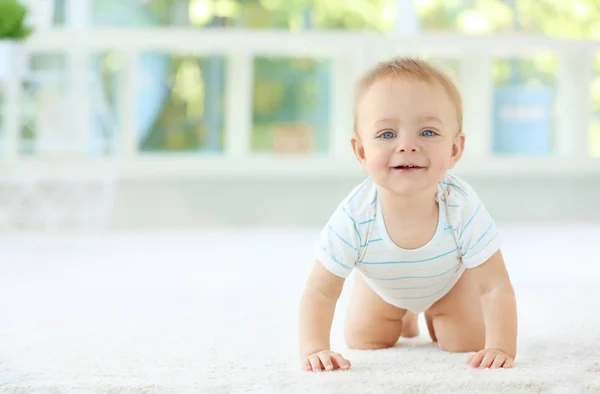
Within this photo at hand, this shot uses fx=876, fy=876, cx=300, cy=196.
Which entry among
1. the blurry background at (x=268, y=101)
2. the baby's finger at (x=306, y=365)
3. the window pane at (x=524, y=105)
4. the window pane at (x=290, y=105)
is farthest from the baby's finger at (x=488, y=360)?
the window pane at (x=524, y=105)

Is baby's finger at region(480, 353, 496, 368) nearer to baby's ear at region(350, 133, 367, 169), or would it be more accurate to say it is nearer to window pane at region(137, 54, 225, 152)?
baby's ear at region(350, 133, 367, 169)

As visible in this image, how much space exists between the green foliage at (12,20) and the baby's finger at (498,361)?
2.41m

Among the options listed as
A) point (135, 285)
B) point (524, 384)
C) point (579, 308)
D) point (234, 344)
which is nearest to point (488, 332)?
point (524, 384)

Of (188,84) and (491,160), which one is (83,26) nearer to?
(188,84)

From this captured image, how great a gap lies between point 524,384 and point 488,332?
14cm

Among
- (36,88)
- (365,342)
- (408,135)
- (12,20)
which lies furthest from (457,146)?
(36,88)

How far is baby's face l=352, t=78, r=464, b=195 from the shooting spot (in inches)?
44.3

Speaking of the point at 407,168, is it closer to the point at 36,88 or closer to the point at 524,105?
the point at 36,88

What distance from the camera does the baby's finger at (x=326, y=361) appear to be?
3.59ft

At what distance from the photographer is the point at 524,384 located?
1.01 meters

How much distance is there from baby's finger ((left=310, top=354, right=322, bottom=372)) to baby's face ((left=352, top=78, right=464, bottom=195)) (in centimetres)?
24

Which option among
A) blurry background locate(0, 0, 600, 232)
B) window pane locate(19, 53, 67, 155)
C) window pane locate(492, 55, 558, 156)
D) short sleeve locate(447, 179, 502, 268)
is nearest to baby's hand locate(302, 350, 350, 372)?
short sleeve locate(447, 179, 502, 268)

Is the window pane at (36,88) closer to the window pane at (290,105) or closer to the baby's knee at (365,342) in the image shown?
the window pane at (290,105)

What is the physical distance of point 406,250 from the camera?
1.17m
